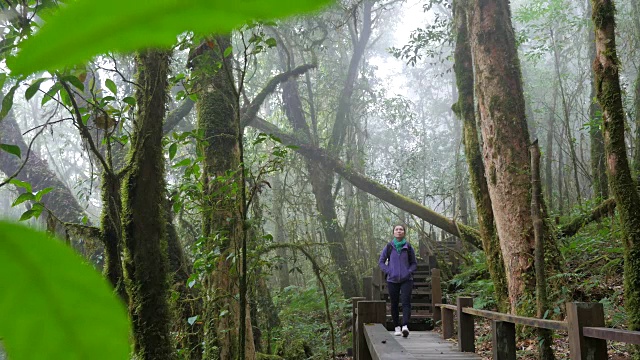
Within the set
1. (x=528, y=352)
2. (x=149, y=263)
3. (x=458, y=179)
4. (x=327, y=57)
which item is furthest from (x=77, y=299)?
(x=327, y=57)

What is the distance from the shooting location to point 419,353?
4824 mm

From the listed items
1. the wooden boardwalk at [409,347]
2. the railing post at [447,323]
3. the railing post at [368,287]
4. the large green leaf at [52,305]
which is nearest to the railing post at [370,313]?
the wooden boardwalk at [409,347]

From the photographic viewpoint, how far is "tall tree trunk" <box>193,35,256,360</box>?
311cm

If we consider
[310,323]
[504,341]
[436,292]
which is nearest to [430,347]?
[504,341]

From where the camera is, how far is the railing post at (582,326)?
8.76 ft

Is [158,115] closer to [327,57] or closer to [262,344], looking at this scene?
[262,344]

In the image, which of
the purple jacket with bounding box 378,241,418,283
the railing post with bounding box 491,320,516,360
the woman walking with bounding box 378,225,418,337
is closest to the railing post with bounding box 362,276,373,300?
the woman walking with bounding box 378,225,418,337

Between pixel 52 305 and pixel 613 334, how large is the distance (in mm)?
2726

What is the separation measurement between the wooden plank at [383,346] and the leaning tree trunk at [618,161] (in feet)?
5.75

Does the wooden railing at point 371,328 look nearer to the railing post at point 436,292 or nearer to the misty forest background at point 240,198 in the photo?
the misty forest background at point 240,198

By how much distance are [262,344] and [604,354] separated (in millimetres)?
4070

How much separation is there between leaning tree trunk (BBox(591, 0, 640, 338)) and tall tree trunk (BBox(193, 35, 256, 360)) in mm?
2593

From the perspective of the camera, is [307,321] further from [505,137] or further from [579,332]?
Answer: [579,332]

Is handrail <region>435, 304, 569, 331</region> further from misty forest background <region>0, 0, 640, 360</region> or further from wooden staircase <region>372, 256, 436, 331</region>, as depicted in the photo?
wooden staircase <region>372, 256, 436, 331</region>
